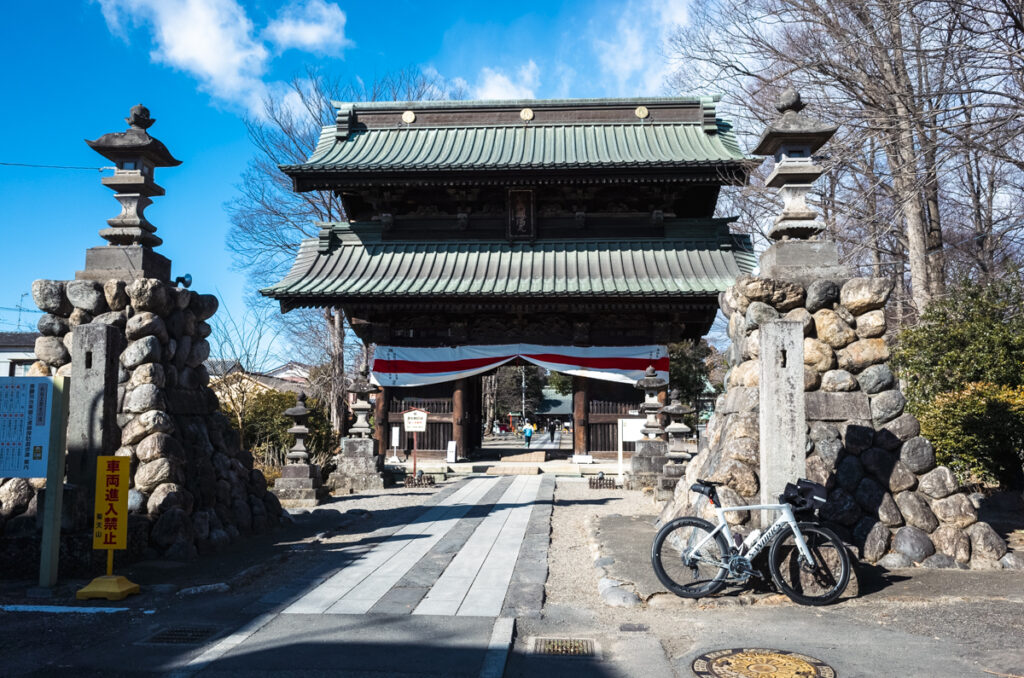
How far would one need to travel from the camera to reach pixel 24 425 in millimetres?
5715

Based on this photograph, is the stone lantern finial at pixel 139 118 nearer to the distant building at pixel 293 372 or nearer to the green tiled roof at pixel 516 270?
the green tiled roof at pixel 516 270

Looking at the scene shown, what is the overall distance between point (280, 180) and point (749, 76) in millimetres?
17614

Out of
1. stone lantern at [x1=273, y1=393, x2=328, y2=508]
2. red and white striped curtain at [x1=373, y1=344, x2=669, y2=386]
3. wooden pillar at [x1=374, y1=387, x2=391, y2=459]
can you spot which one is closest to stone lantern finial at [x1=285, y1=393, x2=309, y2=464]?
stone lantern at [x1=273, y1=393, x2=328, y2=508]

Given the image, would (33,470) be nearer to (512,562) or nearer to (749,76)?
(512,562)

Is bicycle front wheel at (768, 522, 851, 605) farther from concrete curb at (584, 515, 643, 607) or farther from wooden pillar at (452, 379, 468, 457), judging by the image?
wooden pillar at (452, 379, 468, 457)

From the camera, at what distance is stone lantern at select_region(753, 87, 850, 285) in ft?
24.8

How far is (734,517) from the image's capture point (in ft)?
20.5

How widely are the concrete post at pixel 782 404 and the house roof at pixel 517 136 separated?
37.6ft

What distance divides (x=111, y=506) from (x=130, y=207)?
396 cm

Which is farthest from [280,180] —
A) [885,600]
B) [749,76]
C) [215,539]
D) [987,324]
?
[885,600]

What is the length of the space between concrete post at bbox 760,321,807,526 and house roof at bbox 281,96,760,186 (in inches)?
451

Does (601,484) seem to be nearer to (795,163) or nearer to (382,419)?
(382,419)

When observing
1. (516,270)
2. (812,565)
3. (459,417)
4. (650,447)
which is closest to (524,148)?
(516,270)

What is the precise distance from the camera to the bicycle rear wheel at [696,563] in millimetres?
5395
